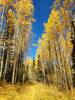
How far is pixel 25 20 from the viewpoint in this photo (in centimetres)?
2567

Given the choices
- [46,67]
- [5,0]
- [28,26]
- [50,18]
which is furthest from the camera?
[46,67]

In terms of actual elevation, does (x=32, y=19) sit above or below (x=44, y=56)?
above

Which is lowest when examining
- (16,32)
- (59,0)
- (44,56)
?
(44,56)

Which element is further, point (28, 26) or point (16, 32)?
point (28, 26)

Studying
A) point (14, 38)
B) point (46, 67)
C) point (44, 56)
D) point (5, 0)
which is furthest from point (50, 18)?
point (46, 67)

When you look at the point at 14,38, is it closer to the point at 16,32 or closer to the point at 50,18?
the point at 16,32

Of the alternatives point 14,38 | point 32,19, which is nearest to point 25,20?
point 32,19

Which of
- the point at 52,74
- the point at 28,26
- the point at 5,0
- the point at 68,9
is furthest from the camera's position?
the point at 52,74

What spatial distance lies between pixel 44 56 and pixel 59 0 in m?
28.1

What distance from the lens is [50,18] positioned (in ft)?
84.1

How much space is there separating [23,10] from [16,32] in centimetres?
295

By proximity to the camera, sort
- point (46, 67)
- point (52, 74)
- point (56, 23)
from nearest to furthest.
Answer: point (56, 23) < point (52, 74) < point (46, 67)

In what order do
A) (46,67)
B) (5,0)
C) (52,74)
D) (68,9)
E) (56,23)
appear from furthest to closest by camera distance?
(46,67) → (52,74) → (56,23) → (5,0) → (68,9)

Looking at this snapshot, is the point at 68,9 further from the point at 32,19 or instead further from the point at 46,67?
the point at 46,67
